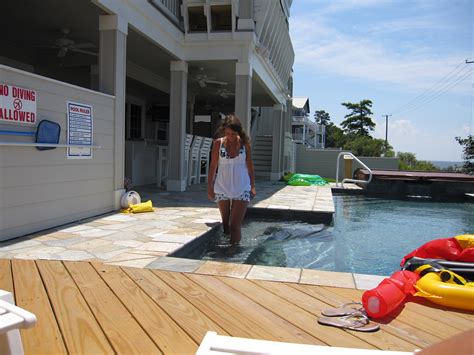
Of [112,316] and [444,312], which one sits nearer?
[112,316]

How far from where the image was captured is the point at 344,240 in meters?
4.98

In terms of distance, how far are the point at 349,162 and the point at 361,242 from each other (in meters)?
9.21

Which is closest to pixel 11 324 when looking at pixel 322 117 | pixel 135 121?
pixel 135 121

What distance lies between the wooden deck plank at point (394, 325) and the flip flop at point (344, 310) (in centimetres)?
6

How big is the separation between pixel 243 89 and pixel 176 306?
6329 millimetres

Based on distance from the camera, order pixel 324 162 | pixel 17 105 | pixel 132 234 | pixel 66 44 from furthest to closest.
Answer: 1. pixel 324 162
2. pixel 66 44
3. pixel 132 234
4. pixel 17 105

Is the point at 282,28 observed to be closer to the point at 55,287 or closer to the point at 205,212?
the point at 205,212


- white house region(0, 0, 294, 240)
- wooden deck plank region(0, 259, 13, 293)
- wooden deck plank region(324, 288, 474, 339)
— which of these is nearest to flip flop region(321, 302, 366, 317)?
wooden deck plank region(324, 288, 474, 339)

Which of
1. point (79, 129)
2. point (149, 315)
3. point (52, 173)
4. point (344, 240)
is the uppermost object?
point (79, 129)

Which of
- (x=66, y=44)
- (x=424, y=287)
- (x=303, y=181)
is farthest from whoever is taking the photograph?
(x=303, y=181)

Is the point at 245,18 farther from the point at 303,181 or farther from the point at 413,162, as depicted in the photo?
the point at 413,162

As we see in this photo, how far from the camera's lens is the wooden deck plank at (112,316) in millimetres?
1663

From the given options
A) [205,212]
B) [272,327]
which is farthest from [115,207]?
[272,327]

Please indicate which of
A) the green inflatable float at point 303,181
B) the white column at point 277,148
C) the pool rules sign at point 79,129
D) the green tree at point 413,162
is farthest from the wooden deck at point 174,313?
the green tree at point 413,162
